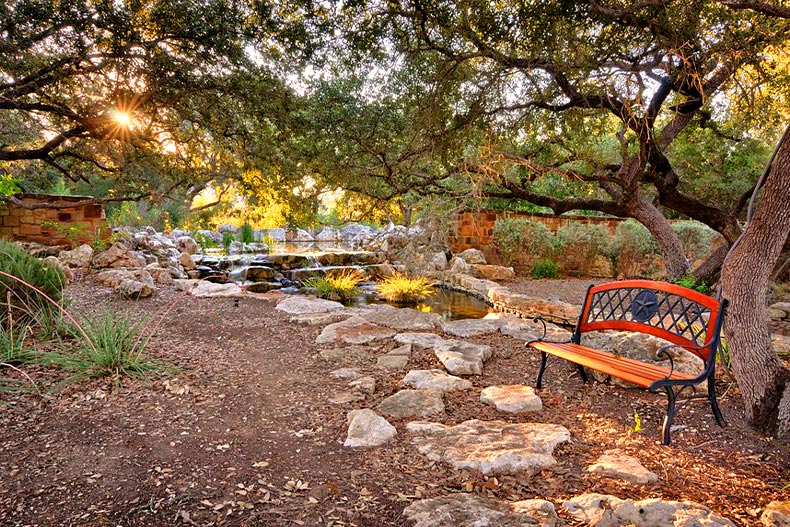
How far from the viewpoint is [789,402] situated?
2.29 metres

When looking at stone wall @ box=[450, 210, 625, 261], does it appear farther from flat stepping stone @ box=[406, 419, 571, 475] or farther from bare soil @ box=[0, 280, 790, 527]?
flat stepping stone @ box=[406, 419, 571, 475]

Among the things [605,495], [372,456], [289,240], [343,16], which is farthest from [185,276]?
[289,240]

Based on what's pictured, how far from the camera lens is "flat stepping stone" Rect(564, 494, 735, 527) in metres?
1.51

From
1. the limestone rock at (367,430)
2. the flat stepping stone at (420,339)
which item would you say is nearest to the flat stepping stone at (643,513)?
the limestone rock at (367,430)

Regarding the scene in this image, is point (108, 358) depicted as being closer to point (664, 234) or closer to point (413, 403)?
point (413, 403)

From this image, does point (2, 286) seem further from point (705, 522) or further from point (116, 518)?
point (705, 522)

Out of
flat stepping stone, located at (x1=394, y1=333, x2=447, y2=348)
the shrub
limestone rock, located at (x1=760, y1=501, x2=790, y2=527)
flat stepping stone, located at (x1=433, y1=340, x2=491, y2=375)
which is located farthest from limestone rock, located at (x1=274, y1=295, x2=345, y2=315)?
the shrub

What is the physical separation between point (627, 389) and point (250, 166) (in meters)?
4.83

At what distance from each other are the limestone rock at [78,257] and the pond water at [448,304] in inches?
189

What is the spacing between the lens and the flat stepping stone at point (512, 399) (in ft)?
8.89

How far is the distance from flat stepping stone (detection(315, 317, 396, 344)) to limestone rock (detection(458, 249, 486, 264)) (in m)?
5.64

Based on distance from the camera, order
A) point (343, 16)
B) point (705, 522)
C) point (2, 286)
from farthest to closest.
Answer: point (343, 16), point (2, 286), point (705, 522)

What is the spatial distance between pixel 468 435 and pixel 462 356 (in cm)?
136

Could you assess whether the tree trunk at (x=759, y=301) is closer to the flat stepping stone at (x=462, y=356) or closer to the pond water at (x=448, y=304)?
the flat stepping stone at (x=462, y=356)
